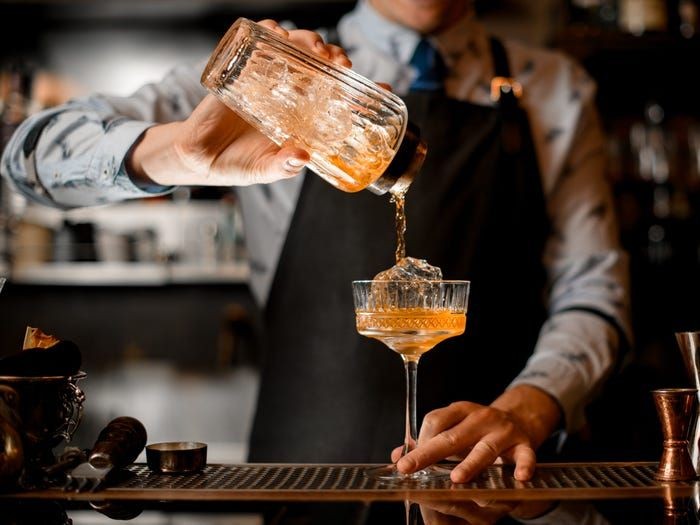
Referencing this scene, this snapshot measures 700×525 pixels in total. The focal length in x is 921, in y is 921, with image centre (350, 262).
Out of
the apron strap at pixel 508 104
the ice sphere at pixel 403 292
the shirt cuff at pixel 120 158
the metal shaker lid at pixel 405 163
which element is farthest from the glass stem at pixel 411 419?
the apron strap at pixel 508 104

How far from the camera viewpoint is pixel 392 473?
1.12 m

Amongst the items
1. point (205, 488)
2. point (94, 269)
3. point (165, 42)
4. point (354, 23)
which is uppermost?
point (165, 42)

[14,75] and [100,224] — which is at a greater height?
[14,75]

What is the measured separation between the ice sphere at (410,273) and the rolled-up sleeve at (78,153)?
0.45 meters

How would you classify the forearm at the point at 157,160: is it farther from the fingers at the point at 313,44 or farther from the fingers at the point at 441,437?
the fingers at the point at 441,437

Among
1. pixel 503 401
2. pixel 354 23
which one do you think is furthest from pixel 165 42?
pixel 503 401

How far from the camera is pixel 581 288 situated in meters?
1.70

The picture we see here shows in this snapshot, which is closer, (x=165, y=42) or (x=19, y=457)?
(x=19, y=457)

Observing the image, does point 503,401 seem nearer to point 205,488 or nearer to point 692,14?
point 205,488

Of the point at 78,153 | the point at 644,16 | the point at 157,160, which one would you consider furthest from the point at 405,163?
the point at 644,16

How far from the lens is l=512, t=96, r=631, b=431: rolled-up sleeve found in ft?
4.99

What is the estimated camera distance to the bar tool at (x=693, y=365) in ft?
3.48

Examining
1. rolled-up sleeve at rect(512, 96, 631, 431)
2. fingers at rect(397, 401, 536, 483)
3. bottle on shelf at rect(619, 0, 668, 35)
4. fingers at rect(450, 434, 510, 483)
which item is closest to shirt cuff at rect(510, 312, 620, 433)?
rolled-up sleeve at rect(512, 96, 631, 431)

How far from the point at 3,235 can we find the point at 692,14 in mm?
2331
